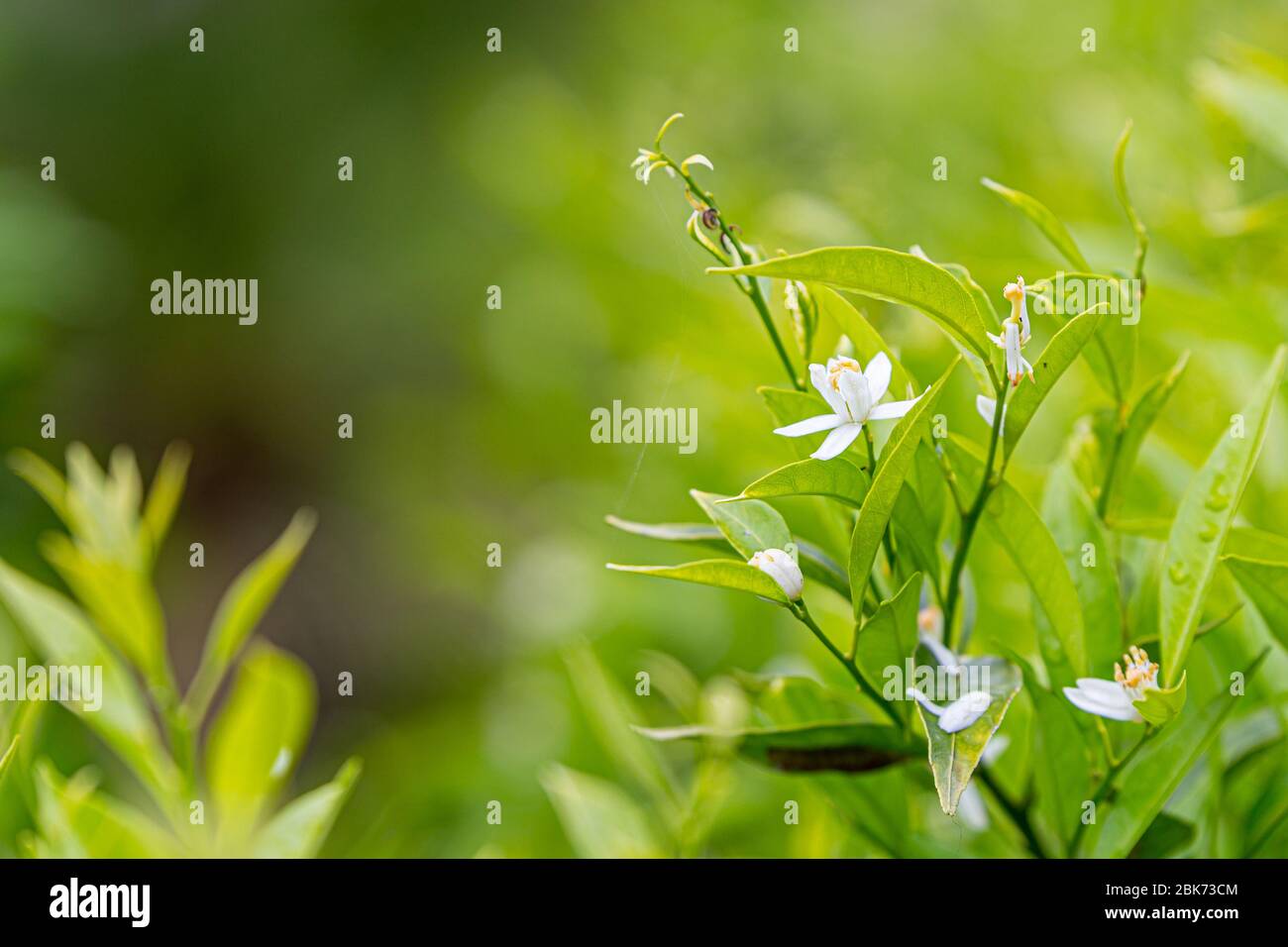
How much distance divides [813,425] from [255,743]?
1.53 ft

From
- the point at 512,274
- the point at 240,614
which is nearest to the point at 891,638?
the point at 240,614

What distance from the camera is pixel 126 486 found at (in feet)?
2.59

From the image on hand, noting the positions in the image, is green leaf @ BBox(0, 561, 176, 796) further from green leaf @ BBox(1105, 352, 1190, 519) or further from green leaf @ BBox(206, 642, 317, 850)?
green leaf @ BBox(1105, 352, 1190, 519)

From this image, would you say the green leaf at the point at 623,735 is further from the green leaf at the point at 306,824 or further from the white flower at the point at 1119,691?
the white flower at the point at 1119,691

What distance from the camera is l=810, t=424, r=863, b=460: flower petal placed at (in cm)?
42

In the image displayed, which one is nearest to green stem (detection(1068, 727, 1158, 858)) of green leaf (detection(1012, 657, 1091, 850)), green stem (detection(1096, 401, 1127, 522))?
green leaf (detection(1012, 657, 1091, 850))

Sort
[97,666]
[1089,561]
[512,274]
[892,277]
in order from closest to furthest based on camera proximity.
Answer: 1. [892,277]
2. [1089,561]
3. [97,666]
4. [512,274]

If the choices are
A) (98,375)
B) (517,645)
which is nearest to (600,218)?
(517,645)

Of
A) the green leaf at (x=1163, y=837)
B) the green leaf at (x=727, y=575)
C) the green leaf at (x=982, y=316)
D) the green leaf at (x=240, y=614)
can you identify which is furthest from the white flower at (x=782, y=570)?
the green leaf at (x=240, y=614)

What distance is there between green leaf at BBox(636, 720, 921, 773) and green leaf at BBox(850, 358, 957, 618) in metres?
0.08

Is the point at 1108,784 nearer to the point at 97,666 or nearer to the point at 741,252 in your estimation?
the point at 741,252

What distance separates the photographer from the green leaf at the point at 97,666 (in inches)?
26.3

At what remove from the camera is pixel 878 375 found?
44 centimetres
